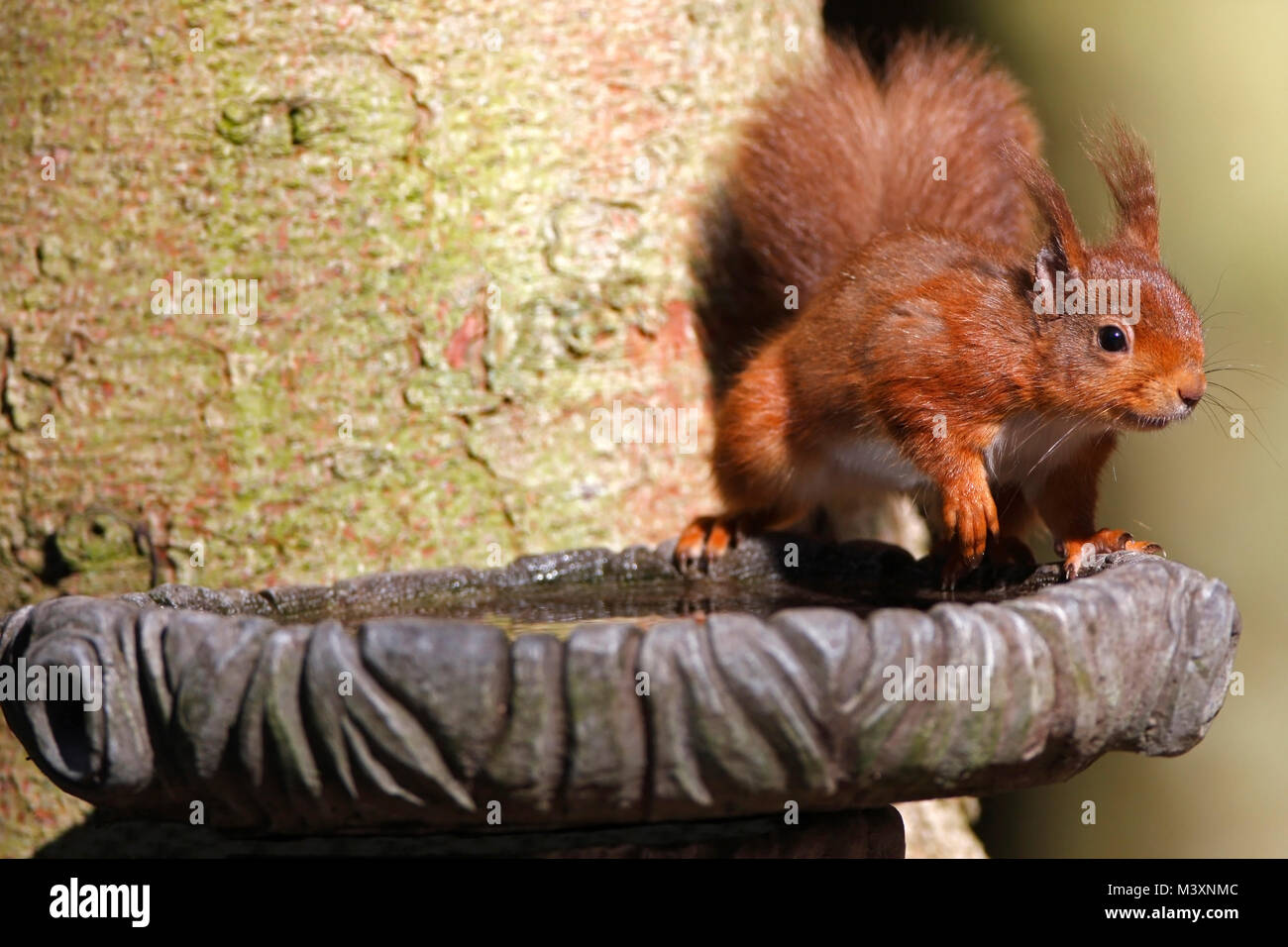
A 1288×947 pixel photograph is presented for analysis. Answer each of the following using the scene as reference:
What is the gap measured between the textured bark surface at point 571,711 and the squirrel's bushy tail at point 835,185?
86 centimetres

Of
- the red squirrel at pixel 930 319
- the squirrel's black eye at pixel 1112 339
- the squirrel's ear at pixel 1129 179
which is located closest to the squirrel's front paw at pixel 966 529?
the red squirrel at pixel 930 319

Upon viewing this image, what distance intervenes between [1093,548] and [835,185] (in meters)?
0.62

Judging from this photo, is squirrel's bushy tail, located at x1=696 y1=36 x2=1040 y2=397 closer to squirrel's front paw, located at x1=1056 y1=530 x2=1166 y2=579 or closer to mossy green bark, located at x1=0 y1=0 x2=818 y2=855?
mossy green bark, located at x1=0 y1=0 x2=818 y2=855

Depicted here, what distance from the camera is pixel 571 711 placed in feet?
2.63

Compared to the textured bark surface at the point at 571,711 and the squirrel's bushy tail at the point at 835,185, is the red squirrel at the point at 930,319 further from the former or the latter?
the textured bark surface at the point at 571,711

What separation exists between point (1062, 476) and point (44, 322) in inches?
47.0

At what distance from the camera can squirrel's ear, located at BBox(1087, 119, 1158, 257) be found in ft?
4.58

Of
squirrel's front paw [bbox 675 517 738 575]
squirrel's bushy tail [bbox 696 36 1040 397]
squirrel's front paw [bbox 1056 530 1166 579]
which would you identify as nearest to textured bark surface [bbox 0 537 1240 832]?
squirrel's front paw [bbox 1056 530 1166 579]

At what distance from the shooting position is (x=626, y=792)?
32.9 inches

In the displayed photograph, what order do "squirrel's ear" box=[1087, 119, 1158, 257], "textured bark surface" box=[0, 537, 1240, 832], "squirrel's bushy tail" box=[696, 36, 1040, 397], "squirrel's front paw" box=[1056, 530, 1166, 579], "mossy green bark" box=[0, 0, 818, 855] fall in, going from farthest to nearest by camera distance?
1. "squirrel's bushy tail" box=[696, 36, 1040, 397]
2. "mossy green bark" box=[0, 0, 818, 855]
3. "squirrel's ear" box=[1087, 119, 1158, 257]
4. "squirrel's front paw" box=[1056, 530, 1166, 579]
5. "textured bark surface" box=[0, 537, 1240, 832]

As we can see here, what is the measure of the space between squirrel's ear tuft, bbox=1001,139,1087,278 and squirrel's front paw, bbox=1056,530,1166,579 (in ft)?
0.95

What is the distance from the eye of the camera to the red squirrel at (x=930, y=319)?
1.36 meters

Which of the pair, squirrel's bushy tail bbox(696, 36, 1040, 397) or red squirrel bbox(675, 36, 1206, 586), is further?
squirrel's bushy tail bbox(696, 36, 1040, 397)

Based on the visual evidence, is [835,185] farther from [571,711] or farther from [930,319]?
[571,711]
